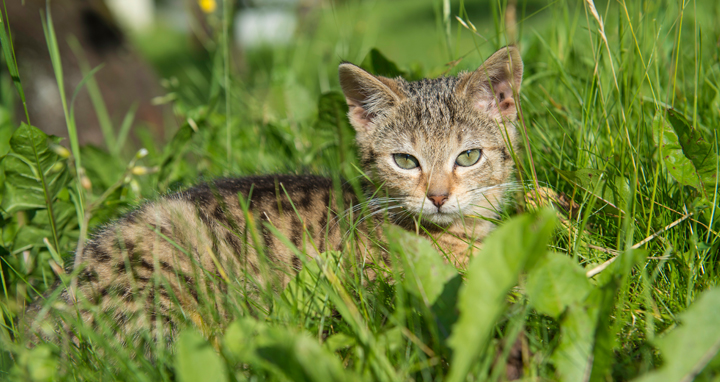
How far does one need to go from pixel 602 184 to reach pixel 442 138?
2.35 feet

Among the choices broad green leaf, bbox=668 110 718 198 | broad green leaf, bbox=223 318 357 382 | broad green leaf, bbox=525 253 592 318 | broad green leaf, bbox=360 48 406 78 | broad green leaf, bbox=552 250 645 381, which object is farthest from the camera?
broad green leaf, bbox=360 48 406 78

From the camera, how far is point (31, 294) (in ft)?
6.69

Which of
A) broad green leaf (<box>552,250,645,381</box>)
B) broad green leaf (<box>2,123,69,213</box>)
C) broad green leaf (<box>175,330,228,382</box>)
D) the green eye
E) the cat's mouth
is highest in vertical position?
broad green leaf (<box>2,123,69,213</box>)

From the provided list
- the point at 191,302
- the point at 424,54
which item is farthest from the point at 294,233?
the point at 424,54

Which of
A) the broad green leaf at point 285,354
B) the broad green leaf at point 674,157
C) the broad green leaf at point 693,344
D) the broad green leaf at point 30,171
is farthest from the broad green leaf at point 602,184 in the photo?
the broad green leaf at point 30,171

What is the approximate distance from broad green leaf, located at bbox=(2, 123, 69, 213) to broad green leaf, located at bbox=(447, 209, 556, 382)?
1.87 meters

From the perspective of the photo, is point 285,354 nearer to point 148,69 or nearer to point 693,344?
point 693,344

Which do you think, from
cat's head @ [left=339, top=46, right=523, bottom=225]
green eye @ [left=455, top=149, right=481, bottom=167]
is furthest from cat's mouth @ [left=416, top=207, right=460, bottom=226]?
green eye @ [left=455, top=149, right=481, bottom=167]

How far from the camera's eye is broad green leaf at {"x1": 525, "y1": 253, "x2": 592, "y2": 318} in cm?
117

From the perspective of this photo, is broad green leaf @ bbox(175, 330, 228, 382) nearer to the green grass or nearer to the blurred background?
the green grass

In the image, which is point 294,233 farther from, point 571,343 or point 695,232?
point 695,232

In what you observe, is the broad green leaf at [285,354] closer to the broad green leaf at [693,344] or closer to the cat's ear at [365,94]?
the broad green leaf at [693,344]

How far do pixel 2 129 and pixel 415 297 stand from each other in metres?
2.31

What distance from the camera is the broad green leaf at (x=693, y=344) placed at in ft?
3.12
